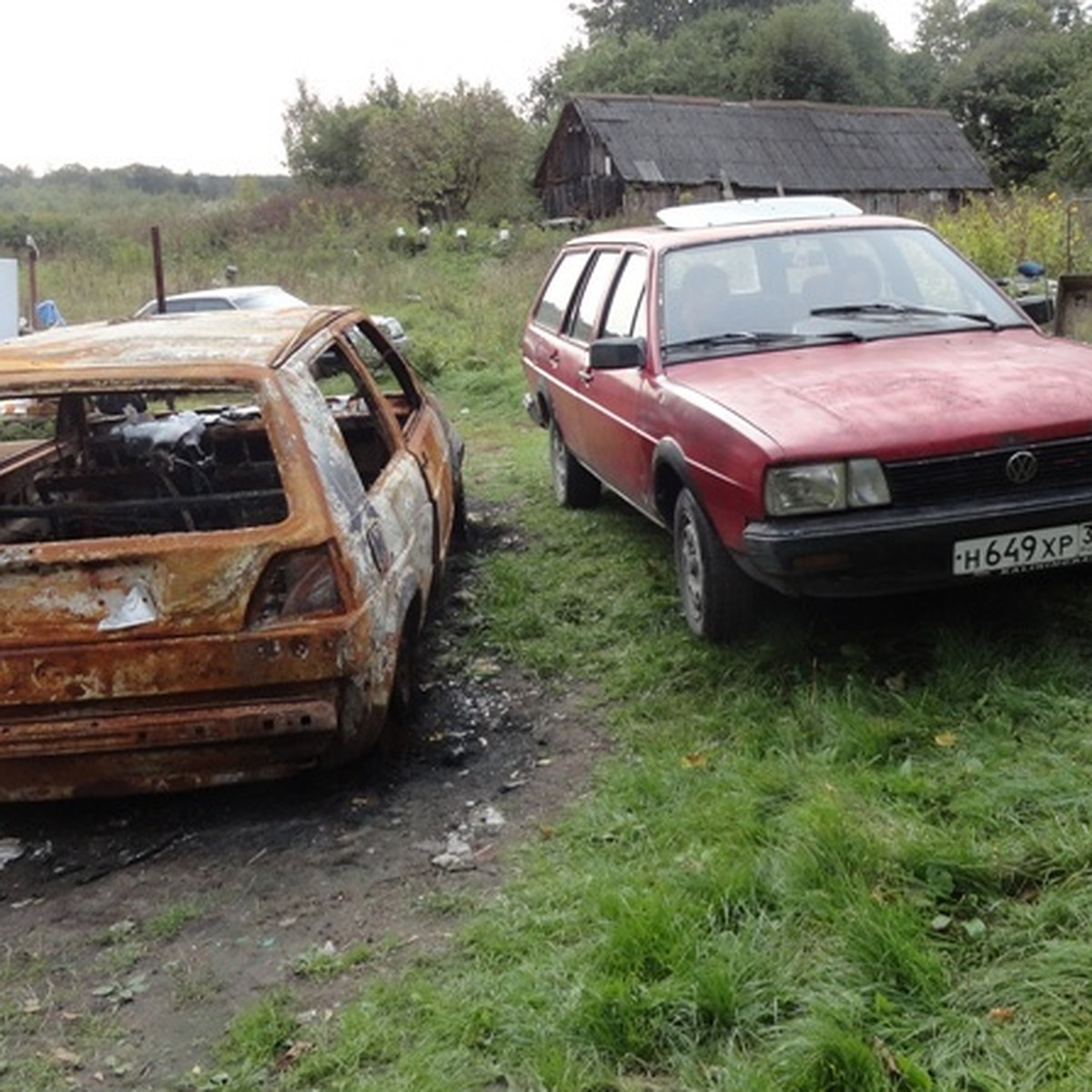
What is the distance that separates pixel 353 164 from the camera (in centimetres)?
5100

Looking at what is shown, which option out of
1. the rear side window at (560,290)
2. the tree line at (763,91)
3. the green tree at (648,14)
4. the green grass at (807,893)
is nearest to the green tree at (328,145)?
the tree line at (763,91)

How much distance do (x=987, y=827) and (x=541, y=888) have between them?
1.17 meters

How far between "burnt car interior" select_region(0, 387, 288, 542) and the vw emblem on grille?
2.57m

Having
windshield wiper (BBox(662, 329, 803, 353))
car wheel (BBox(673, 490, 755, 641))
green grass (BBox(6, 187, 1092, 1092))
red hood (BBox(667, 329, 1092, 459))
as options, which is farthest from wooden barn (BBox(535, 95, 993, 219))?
green grass (BBox(6, 187, 1092, 1092))

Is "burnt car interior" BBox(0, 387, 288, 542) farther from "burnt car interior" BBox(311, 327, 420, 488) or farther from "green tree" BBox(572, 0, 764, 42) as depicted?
"green tree" BBox(572, 0, 764, 42)

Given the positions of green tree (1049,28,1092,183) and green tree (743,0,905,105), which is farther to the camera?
green tree (743,0,905,105)

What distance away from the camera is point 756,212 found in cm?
650

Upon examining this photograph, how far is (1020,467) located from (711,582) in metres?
1.17

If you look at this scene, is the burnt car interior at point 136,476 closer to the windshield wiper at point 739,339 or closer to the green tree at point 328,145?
the windshield wiper at point 739,339

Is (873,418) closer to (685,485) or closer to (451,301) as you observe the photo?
(685,485)

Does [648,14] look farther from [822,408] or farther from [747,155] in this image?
[822,408]

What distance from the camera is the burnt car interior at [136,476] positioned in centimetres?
455

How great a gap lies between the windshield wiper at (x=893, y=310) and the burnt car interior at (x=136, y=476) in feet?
8.16

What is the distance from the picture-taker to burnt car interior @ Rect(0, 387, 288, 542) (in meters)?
4.55
